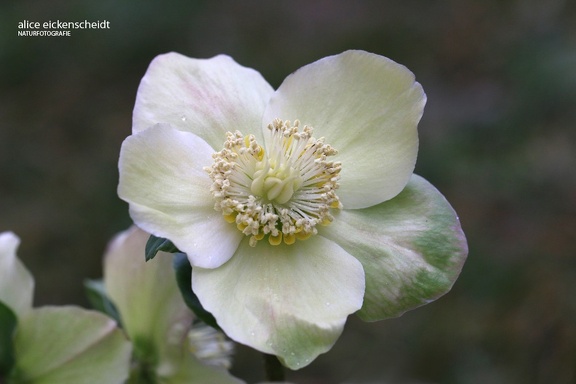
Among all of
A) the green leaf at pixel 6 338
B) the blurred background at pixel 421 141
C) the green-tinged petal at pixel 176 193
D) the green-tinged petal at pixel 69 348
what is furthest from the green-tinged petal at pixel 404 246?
the blurred background at pixel 421 141

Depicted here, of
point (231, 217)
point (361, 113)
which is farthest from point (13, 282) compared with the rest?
point (361, 113)

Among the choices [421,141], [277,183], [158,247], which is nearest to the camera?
[158,247]

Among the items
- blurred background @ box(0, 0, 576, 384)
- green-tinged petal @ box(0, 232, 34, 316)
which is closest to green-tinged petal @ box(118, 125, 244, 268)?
green-tinged petal @ box(0, 232, 34, 316)

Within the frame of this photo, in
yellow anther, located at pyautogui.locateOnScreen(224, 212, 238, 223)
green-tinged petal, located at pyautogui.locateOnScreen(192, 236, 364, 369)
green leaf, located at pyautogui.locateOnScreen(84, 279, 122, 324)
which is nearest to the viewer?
green-tinged petal, located at pyautogui.locateOnScreen(192, 236, 364, 369)

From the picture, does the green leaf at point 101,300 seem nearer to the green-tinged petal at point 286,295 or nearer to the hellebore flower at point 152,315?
the hellebore flower at point 152,315

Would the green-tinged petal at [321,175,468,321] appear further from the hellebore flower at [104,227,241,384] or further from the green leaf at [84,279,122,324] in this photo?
the green leaf at [84,279,122,324]

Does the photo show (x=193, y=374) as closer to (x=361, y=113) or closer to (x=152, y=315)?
(x=152, y=315)

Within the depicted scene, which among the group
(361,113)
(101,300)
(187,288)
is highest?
(361,113)
